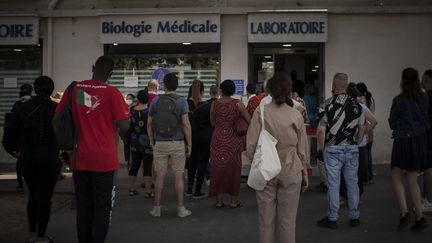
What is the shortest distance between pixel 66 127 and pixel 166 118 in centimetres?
270

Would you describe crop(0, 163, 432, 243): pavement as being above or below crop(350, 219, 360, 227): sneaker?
below

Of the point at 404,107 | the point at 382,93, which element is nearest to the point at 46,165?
the point at 404,107

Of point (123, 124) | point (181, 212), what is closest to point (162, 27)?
point (181, 212)

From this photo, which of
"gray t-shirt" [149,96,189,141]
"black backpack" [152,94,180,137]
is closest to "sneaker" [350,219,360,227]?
"gray t-shirt" [149,96,189,141]

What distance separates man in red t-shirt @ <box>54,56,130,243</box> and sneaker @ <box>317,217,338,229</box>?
3.02 metres

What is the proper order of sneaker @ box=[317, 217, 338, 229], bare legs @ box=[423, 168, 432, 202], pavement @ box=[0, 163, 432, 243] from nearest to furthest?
1. pavement @ box=[0, 163, 432, 243]
2. sneaker @ box=[317, 217, 338, 229]
3. bare legs @ box=[423, 168, 432, 202]

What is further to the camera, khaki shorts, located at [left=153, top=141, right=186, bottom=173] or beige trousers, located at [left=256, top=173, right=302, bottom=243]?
khaki shorts, located at [left=153, top=141, right=186, bottom=173]

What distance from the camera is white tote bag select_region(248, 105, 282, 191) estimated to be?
17.9 ft

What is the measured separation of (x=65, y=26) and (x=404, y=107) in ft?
31.9

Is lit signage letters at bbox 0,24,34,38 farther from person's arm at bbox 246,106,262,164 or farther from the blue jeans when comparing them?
person's arm at bbox 246,106,262,164

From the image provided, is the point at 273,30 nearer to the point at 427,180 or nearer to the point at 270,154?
the point at 427,180

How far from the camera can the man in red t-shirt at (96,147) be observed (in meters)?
5.67

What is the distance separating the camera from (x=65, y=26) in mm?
14867

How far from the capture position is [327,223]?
7.62m
